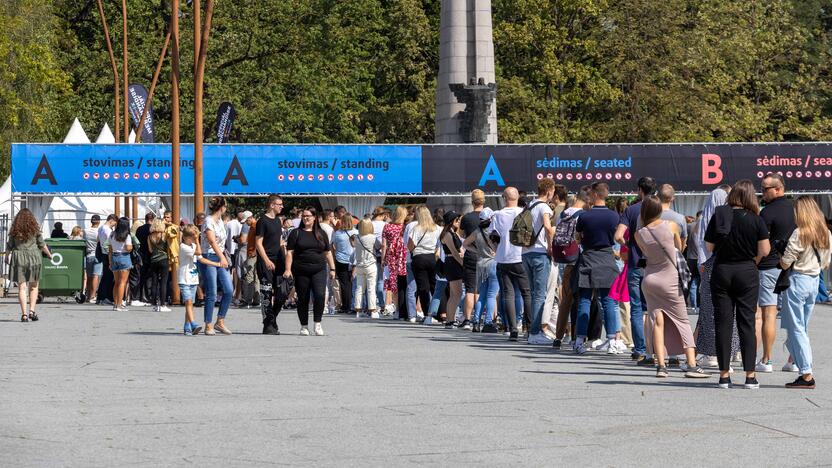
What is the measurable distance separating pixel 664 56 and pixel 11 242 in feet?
119

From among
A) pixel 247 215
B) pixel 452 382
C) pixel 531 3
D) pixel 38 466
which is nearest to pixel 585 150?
pixel 247 215

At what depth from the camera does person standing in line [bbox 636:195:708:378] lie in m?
13.4

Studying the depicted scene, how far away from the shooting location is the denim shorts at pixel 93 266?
30.1 m

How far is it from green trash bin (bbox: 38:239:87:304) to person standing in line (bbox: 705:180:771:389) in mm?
18815

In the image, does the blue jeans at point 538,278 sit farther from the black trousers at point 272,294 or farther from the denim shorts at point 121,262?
the denim shorts at point 121,262

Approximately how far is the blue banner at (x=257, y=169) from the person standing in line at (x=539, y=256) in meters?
21.3

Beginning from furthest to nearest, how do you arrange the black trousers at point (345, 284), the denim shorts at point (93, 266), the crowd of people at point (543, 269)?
the denim shorts at point (93, 266)
the black trousers at point (345, 284)
the crowd of people at point (543, 269)

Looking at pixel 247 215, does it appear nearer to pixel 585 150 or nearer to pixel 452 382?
pixel 585 150

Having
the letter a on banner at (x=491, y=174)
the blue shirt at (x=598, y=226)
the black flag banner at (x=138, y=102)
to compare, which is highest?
the black flag banner at (x=138, y=102)

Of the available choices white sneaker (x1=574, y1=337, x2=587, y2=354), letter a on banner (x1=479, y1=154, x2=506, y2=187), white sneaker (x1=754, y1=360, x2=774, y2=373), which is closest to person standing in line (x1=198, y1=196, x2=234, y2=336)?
white sneaker (x1=574, y1=337, x2=587, y2=354)

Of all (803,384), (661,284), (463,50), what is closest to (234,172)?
(463,50)

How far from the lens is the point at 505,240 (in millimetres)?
18000

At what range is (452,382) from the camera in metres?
12.9

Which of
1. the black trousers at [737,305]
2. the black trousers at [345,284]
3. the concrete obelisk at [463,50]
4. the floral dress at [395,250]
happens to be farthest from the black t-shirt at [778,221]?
the concrete obelisk at [463,50]
